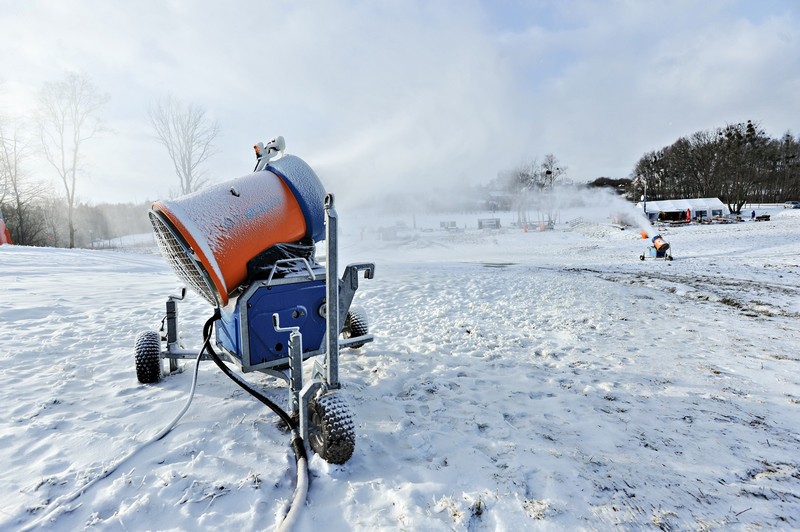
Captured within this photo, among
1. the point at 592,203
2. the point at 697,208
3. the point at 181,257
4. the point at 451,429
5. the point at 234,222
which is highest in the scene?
the point at 697,208

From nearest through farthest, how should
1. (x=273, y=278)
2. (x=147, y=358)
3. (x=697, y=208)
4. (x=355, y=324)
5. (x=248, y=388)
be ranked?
(x=248, y=388) < (x=273, y=278) < (x=147, y=358) < (x=355, y=324) < (x=697, y=208)

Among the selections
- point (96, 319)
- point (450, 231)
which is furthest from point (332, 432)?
point (450, 231)

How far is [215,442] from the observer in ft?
9.10

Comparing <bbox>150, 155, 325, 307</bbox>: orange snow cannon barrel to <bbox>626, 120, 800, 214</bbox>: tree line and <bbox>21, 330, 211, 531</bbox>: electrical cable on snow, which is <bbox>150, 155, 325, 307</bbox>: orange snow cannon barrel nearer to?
<bbox>21, 330, 211, 531</bbox>: electrical cable on snow

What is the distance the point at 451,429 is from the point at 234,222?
245 cm

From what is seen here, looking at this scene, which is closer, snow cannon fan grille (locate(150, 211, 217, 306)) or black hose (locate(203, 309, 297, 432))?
snow cannon fan grille (locate(150, 211, 217, 306))

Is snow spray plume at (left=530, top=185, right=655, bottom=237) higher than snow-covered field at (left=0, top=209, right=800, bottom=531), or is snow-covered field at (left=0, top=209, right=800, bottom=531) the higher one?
snow spray plume at (left=530, top=185, right=655, bottom=237)

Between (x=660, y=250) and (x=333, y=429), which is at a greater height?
(x=660, y=250)

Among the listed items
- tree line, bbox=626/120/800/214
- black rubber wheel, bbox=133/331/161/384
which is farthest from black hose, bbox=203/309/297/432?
tree line, bbox=626/120/800/214

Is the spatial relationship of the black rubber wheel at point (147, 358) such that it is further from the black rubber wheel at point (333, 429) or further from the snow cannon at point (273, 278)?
the black rubber wheel at point (333, 429)

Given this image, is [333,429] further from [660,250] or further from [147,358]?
[660,250]

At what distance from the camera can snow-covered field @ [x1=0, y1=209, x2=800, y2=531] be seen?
2109 millimetres

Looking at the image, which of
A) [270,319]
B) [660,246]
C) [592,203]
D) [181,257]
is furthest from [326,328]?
[592,203]

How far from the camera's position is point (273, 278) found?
10.0 ft
